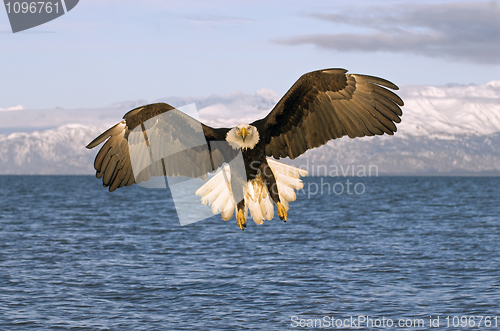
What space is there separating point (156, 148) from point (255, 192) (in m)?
1.77

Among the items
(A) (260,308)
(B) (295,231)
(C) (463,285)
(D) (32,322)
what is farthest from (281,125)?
(B) (295,231)

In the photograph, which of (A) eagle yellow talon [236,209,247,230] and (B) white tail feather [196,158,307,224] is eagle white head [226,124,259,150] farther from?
(A) eagle yellow talon [236,209,247,230]

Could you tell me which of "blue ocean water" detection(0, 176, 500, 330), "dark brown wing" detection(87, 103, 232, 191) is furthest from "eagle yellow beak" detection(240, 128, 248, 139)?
"blue ocean water" detection(0, 176, 500, 330)

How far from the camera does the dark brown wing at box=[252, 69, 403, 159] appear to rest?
29.3 feet

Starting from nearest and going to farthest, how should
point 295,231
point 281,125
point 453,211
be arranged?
point 281,125 → point 295,231 → point 453,211

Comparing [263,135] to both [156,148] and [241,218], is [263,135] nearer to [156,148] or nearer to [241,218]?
[241,218]

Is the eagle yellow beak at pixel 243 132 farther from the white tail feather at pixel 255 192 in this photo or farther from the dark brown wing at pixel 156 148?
the white tail feather at pixel 255 192

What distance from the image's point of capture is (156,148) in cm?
959

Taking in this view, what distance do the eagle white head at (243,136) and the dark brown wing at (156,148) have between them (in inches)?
13.4

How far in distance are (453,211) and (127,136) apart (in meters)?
56.0

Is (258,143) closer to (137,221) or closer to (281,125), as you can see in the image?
(281,125)

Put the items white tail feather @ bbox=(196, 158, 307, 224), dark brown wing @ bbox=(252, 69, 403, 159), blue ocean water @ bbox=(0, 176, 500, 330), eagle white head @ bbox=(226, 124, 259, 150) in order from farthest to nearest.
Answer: blue ocean water @ bbox=(0, 176, 500, 330) → white tail feather @ bbox=(196, 158, 307, 224) → dark brown wing @ bbox=(252, 69, 403, 159) → eagle white head @ bbox=(226, 124, 259, 150)

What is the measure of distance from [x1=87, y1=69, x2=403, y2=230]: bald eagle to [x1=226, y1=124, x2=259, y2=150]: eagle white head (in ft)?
0.05

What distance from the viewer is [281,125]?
9516 millimetres
